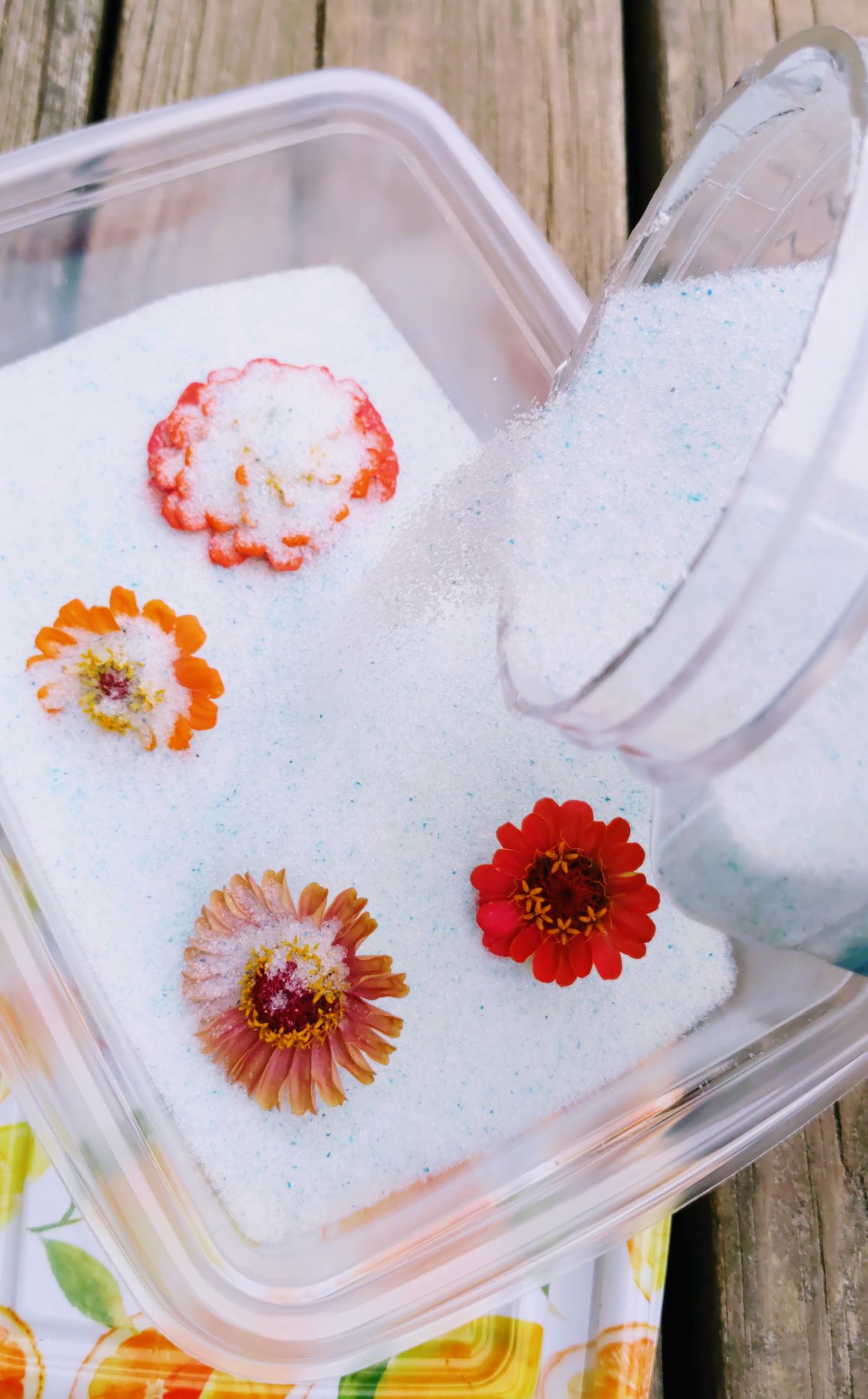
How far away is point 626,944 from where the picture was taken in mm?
525

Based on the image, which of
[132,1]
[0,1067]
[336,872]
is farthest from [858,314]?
[132,1]

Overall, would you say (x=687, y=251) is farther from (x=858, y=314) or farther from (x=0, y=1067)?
(x=0, y=1067)

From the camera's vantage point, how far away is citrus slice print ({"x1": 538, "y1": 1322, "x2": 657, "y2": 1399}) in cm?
52

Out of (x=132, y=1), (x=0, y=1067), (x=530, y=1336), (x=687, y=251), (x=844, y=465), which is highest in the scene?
(x=132, y=1)

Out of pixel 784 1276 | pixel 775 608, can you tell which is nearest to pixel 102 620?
pixel 775 608

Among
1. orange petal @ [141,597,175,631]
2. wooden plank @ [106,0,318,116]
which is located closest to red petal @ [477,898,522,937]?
orange petal @ [141,597,175,631]

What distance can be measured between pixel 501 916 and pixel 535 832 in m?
0.04

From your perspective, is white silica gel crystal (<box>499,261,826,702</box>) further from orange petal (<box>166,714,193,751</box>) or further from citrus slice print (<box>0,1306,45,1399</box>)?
citrus slice print (<box>0,1306,45,1399</box>)

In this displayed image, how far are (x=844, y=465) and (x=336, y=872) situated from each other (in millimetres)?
327

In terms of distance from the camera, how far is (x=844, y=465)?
33cm

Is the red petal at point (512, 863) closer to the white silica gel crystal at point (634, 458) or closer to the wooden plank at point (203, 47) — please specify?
the white silica gel crystal at point (634, 458)

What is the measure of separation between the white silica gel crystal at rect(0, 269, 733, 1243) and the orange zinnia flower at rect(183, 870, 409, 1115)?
0.06 feet

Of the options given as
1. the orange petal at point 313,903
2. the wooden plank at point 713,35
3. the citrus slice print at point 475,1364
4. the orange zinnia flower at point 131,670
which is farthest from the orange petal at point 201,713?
the wooden plank at point 713,35

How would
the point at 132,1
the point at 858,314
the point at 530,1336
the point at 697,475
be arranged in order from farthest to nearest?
1. the point at 132,1
2. the point at 530,1336
3. the point at 697,475
4. the point at 858,314
